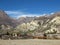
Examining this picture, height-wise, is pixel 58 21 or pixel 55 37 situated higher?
pixel 58 21

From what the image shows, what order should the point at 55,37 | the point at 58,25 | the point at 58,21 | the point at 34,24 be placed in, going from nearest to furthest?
1. the point at 55,37
2. the point at 58,25
3. the point at 58,21
4. the point at 34,24

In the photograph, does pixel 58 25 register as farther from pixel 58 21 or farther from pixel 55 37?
pixel 55 37

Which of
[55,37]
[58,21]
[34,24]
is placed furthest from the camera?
[34,24]

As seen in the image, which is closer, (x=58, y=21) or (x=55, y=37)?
(x=55, y=37)

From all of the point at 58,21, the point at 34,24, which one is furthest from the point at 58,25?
the point at 34,24

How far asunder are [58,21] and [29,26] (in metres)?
42.0

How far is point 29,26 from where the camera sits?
441ft

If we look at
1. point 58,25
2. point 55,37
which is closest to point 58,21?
point 58,25

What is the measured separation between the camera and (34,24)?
13188 centimetres

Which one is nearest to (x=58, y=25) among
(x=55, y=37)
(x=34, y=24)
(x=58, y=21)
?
(x=58, y=21)

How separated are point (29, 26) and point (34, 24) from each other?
4.70 m

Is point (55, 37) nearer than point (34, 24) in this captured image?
Yes

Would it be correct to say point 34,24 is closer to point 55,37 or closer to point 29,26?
point 29,26

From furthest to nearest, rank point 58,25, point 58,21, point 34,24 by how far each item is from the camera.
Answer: point 34,24
point 58,21
point 58,25
